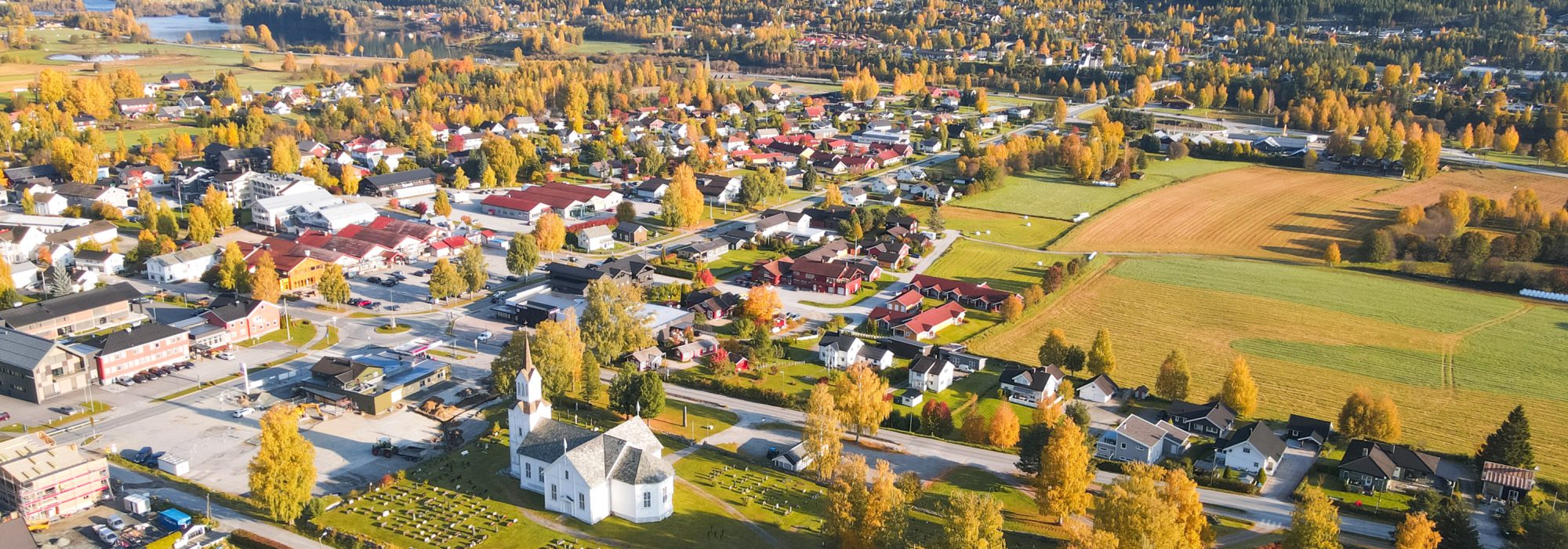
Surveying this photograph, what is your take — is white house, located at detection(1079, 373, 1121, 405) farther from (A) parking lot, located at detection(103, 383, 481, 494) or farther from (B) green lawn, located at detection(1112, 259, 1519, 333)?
(A) parking lot, located at detection(103, 383, 481, 494)

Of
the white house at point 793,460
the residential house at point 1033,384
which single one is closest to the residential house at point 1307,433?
the residential house at point 1033,384

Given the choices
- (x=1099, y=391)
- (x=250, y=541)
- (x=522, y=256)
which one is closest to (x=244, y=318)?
(x=522, y=256)

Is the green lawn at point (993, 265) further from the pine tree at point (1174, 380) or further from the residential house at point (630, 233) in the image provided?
the residential house at point (630, 233)

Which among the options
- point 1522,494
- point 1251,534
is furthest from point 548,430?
point 1522,494

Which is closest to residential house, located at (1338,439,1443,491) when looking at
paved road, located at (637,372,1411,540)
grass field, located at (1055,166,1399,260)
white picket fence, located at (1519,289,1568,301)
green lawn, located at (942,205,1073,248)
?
paved road, located at (637,372,1411,540)

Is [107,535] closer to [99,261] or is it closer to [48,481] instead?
[48,481]

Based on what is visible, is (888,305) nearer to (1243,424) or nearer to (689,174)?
(1243,424)

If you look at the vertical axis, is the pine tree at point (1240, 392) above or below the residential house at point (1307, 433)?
above
